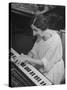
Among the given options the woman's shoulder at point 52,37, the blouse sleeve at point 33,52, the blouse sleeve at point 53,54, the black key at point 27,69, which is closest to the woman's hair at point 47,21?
the woman's shoulder at point 52,37

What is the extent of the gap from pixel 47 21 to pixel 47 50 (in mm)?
678

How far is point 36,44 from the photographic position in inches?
291

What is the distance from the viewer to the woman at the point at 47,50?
7.38 m

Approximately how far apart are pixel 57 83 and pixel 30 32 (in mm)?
1385

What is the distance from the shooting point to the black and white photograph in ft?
23.4

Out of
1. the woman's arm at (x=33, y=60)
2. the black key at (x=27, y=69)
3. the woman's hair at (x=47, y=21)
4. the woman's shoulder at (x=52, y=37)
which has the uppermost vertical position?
the woman's hair at (x=47, y=21)

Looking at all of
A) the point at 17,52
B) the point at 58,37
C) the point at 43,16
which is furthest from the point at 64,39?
the point at 17,52

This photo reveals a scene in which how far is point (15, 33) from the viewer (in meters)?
7.16

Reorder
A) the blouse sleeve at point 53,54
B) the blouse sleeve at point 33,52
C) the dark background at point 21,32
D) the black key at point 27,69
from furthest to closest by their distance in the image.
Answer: the blouse sleeve at point 53,54 → the blouse sleeve at point 33,52 → the black key at point 27,69 → the dark background at point 21,32

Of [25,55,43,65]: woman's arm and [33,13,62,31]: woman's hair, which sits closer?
[25,55,43,65]: woman's arm

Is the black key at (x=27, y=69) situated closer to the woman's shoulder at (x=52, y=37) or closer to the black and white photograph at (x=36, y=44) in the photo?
the black and white photograph at (x=36, y=44)

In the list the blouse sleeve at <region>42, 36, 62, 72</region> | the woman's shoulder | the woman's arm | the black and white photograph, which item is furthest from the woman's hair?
the woman's arm

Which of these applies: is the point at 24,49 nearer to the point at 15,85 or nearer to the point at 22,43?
the point at 22,43

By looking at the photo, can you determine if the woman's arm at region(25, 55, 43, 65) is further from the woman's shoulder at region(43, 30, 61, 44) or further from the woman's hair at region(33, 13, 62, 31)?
the woman's hair at region(33, 13, 62, 31)
